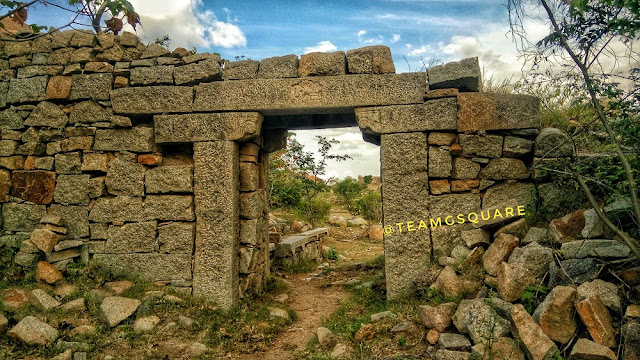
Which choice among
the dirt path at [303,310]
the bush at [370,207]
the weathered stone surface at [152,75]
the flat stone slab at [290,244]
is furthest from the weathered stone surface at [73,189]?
the bush at [370,207]

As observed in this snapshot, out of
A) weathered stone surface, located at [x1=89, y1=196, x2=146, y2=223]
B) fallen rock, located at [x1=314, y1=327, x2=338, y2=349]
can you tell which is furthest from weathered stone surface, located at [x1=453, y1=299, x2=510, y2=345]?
weathered stone surface, located at [x1=89, y1=196, x2=146, y2=223]

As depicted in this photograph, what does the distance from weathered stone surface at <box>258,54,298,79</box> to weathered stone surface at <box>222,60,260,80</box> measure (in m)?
0.08

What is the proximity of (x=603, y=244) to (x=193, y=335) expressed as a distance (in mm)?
3903

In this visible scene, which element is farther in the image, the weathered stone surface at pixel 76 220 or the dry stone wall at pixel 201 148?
the weathered stone surface at pixel 76 220

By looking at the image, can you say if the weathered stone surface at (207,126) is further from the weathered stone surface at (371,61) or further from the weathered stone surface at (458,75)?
the weathered stone surface at (458,75)

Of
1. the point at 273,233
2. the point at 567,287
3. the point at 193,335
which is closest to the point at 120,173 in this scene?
the point at 193,335

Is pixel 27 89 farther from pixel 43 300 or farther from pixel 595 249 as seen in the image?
pixel 595 249

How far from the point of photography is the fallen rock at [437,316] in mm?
3758

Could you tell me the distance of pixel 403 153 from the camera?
4.67m

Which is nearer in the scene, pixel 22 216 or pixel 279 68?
pixel 279 68

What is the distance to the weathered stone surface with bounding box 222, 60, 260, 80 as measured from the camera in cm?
488

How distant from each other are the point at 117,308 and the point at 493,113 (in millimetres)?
4518

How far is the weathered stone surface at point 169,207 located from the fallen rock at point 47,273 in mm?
1141

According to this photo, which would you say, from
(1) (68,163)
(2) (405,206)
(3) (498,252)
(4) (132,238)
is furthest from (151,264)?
(3) (498,252)
